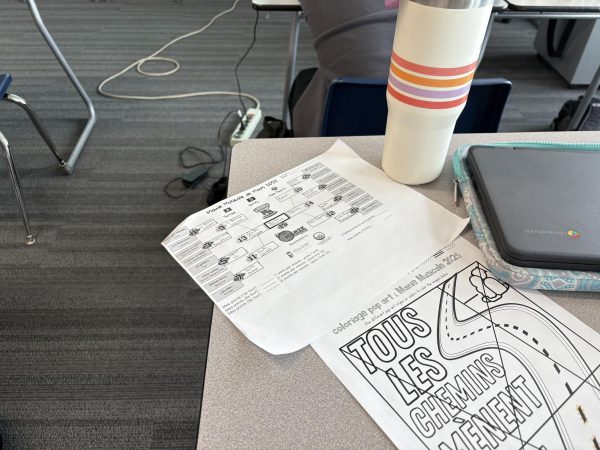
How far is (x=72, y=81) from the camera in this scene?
1849mm

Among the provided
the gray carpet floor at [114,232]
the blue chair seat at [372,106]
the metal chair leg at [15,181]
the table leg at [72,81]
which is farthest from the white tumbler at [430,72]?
the table leg at [72,81]

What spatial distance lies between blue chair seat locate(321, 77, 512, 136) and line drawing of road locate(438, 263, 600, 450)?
502mm

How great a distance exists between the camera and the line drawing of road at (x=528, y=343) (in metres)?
0.33

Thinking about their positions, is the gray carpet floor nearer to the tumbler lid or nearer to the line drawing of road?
the line drawing of road

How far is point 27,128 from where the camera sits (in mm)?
1981

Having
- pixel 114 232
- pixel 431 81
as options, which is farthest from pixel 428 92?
pixel 114 232

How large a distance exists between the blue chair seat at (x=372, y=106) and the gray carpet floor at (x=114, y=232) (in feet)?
2.34

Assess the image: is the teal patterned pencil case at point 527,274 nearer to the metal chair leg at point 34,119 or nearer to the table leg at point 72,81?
the metal chair leg at point 34,119

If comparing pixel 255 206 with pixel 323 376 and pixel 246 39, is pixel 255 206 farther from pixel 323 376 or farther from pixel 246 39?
pixel 246 39

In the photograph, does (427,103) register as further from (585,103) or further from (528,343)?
(585,103)

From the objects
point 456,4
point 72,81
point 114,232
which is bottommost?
point 114,232

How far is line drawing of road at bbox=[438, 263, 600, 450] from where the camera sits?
0.33 meters

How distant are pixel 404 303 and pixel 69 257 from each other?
1334 mm

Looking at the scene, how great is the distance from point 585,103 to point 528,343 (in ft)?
6.17
